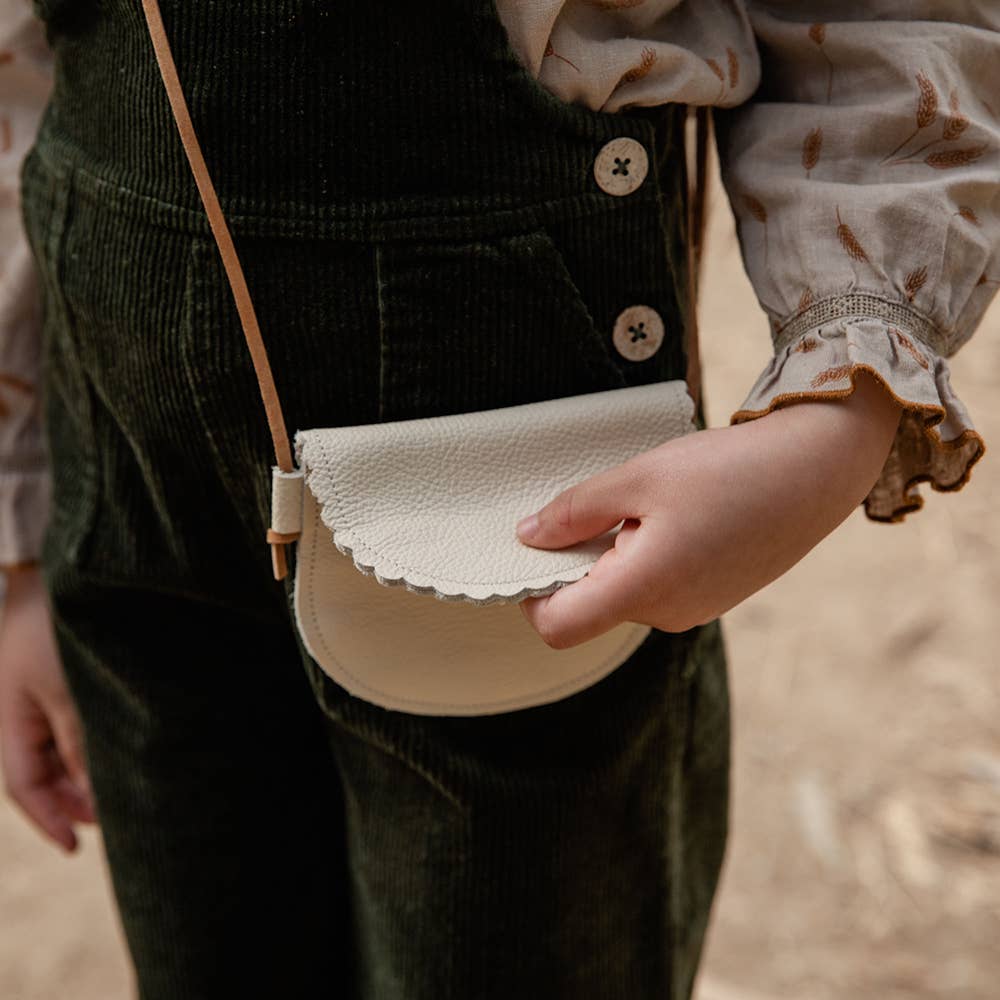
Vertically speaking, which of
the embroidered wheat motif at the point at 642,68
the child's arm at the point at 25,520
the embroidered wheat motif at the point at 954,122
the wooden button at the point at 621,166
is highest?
the embroidered wheat motif at the point at 642,68

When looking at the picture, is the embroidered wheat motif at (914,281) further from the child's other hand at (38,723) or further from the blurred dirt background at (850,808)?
the blurred dirt background at (850,808)

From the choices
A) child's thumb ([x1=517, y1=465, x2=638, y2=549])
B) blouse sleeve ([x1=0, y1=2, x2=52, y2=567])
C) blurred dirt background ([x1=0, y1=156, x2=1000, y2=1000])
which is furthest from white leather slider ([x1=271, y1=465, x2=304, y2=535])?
blurred dirt background ([x1=0, y1=156, x2=1000, y2=1000])

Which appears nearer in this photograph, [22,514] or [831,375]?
[831,375]

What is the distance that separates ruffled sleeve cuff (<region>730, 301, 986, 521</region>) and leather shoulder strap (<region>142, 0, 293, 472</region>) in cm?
23

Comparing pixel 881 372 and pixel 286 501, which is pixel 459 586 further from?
pixel 881 372

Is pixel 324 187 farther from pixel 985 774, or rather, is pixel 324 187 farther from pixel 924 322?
pixel 985 774

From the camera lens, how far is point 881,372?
20.9 inches

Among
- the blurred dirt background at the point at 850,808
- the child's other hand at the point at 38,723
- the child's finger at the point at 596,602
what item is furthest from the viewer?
the blurred dirt background at the point at 850,808

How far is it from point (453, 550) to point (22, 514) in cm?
43

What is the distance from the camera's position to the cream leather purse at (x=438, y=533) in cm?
55

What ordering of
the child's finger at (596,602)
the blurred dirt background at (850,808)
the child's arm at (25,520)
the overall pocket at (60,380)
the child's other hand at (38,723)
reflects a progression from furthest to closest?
the blurred dirt background at (850,808), the child's other hand at (38,723), the child's arm at (25,520), the overall pocket at (60,380), the child's finger at (596,602)

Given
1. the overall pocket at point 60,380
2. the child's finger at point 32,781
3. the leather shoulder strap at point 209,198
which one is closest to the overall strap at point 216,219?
the leather shoulder strap at point 209,198

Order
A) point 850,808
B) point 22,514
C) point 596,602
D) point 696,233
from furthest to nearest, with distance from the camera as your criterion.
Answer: point 850,808 < point 22,514 < point 696,233 < point 596,602

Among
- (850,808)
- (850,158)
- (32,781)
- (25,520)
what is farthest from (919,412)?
(850,808)
